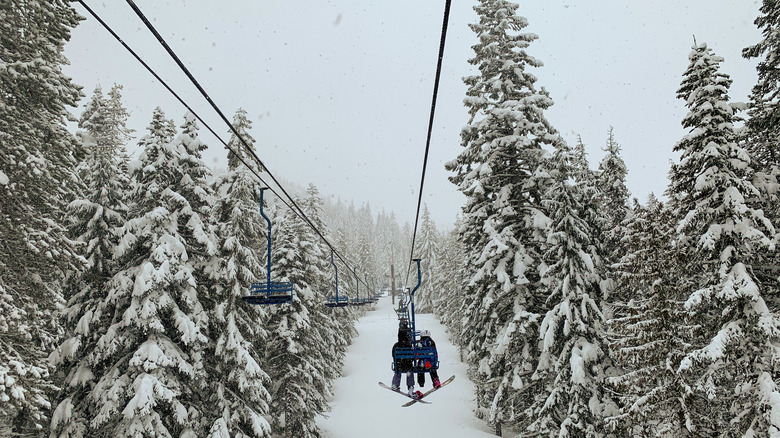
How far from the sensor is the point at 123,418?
13836 mm

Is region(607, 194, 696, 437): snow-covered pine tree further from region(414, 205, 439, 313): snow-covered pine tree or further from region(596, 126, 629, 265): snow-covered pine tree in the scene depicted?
region(414, 205, 439, 313): snow-covered pine tree

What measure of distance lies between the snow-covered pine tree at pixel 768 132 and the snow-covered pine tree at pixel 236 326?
1632 centimetres

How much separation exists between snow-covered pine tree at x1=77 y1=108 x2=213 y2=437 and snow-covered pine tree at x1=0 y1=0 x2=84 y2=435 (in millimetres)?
1737

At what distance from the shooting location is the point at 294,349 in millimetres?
22859

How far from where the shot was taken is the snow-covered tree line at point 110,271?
464 inches

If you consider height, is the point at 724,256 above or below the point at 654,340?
above

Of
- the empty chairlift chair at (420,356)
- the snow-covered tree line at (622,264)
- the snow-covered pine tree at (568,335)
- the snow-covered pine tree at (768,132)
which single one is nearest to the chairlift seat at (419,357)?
the empty chairlift chair at (420,356)

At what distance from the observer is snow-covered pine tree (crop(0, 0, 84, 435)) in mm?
11383

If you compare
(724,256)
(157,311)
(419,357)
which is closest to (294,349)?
(157,311)

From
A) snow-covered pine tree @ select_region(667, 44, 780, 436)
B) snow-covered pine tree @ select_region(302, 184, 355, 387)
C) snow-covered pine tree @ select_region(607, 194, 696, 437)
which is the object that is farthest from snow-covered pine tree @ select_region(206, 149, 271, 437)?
snow-covered pine tree @ select_region(667, 44, 780, 436)

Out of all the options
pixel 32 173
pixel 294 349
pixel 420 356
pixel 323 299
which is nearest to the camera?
pixel 32 173

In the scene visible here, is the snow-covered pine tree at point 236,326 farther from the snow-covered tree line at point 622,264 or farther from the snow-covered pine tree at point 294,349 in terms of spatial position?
the snow-covered tree line at point 622,264

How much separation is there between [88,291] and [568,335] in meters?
→ 17.0

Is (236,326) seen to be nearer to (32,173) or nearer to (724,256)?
(32,173)
